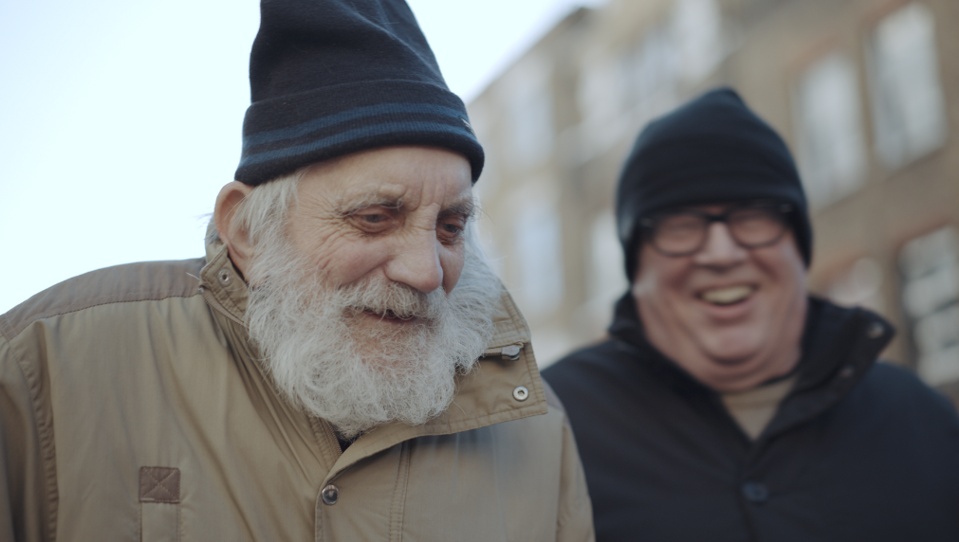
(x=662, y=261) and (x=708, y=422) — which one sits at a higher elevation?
(x=662, y=261)

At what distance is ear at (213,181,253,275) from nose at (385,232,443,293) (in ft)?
1.39

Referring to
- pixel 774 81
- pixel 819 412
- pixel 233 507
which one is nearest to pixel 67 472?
pixel 233 507

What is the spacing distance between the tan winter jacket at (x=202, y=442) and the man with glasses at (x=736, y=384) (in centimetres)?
71

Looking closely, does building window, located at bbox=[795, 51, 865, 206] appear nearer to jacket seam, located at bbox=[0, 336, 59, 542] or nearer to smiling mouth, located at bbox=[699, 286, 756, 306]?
smiling mouth, located at bbox=[699, 286, 756, 306]

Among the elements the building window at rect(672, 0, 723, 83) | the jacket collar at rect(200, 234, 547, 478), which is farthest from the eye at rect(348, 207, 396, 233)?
the building window at rect(672, 0, 723, 83)

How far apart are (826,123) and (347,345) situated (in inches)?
460

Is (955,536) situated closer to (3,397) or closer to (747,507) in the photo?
(747,507)

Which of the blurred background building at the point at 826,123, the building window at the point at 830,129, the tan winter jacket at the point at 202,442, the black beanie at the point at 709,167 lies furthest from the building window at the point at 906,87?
the tan winter jacket at the point at 202,442

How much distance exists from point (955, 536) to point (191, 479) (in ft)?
7.92

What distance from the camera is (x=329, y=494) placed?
6.31 ft

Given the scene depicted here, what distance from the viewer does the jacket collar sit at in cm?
204

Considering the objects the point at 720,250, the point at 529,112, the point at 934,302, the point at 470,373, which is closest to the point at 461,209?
the point at 470,373

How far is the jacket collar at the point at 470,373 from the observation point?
204 centimetres

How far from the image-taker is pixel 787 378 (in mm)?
3133
